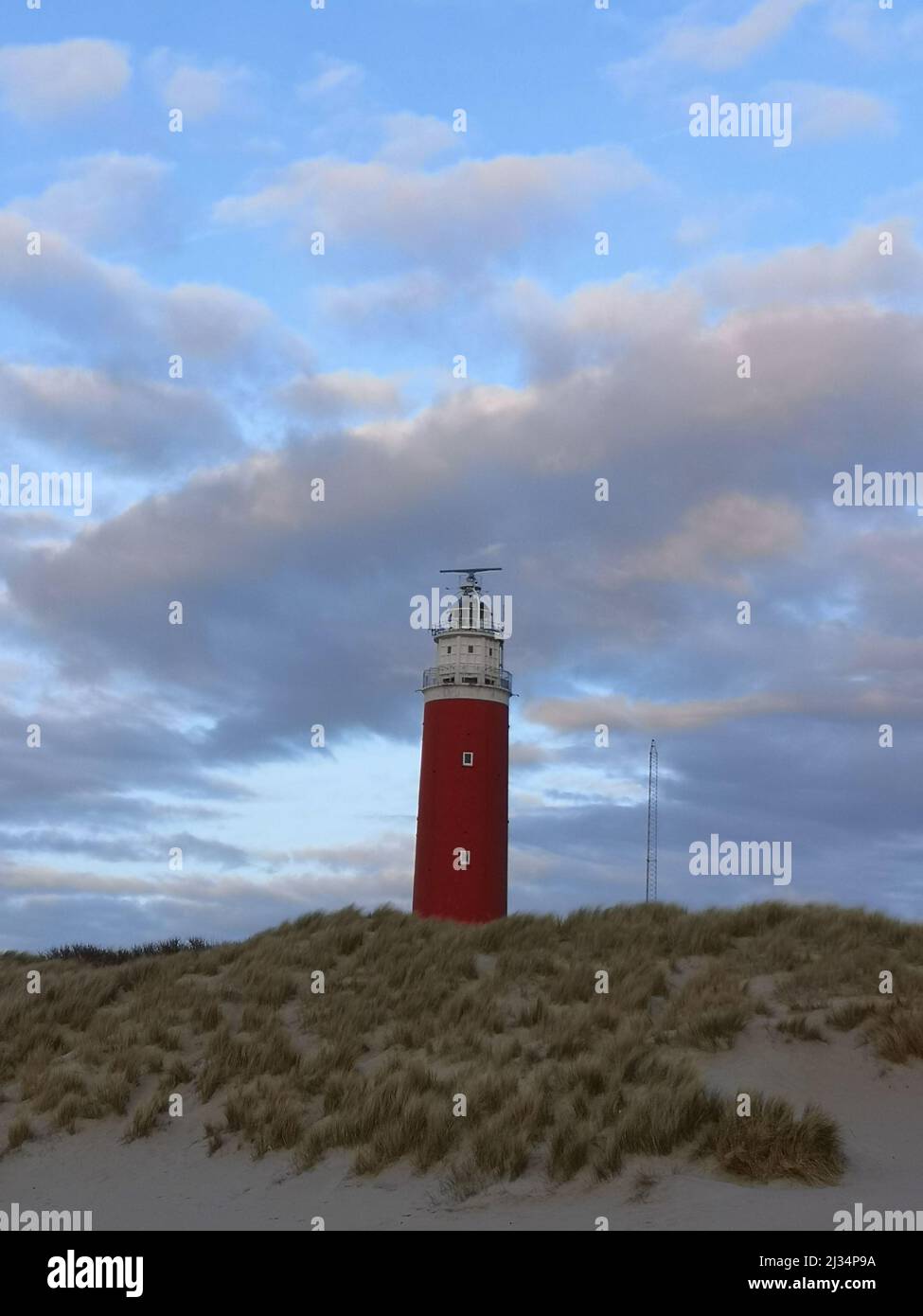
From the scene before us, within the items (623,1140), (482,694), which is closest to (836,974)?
(623,1140)

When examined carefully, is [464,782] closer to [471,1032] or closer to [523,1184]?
[471,1032]

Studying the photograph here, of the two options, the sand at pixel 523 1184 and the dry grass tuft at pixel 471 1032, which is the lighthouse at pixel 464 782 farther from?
the sand at pixel 523 1184

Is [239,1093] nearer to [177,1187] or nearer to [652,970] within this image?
[177,1187]

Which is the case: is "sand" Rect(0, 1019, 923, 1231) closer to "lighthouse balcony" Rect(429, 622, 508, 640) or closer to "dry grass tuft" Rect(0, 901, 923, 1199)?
"dry grass tuft" Rect(0, 901, 923, 1199)

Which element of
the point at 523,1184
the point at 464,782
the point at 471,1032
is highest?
the point at 464,782

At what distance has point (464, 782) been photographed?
140 ft

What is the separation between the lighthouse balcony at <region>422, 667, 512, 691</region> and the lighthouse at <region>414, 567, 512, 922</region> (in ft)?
0.12

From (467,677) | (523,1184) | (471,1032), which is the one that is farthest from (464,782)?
(523,1184)

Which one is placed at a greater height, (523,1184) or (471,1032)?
(471,1032)

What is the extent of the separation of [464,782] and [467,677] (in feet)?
13.7

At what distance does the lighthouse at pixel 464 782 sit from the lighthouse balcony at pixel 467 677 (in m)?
0.04
